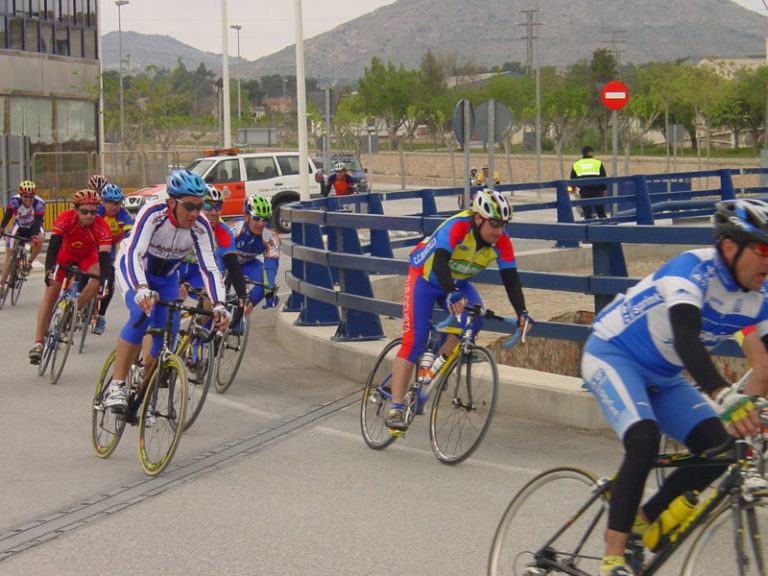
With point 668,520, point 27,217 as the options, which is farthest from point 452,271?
point 27,217

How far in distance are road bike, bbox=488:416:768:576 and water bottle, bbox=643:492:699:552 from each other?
2 centimetres

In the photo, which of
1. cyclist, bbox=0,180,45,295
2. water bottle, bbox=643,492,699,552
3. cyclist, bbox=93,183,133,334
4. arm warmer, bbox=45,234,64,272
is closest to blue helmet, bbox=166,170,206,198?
arm warmer, bbox=45,234,64,272

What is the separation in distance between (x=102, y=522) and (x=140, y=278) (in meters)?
1.77

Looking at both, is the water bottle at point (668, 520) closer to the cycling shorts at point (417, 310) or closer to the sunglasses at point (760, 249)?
the sunglasses at point (760, 249)

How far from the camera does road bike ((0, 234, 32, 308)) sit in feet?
52.1

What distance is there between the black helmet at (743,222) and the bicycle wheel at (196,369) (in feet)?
14.3

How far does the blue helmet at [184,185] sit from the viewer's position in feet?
24.4

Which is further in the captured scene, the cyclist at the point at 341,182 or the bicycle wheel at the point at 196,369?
the cyclist at the point at 341,182

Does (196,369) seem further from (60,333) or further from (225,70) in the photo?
(225,70)

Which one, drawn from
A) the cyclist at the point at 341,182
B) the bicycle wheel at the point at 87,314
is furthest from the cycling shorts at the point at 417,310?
the cyclist at the point at 341,182

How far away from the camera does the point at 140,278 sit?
741 cm

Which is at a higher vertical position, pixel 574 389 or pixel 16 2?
pixel 16 2

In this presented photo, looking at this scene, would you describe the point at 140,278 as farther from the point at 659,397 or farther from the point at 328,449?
the point at 659,397

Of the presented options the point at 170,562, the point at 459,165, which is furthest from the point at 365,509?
the point at 459,165
